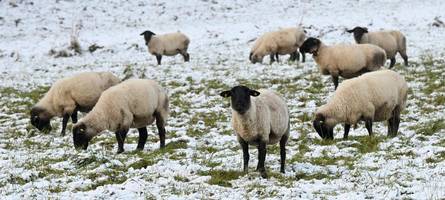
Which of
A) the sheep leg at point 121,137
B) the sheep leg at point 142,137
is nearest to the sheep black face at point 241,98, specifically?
the sheep leg at point 121,137

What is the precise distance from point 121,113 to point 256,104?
3.04 metres

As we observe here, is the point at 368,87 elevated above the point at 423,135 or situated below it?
above

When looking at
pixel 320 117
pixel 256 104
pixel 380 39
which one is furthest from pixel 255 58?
pixel 256 104

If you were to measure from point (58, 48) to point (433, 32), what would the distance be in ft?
55.6

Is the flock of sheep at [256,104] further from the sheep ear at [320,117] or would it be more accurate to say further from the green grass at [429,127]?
the green grass at [429,127]

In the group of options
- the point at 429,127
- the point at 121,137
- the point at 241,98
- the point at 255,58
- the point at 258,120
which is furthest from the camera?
the point at 255,58

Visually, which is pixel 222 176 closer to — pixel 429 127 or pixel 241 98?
pixel 241 98

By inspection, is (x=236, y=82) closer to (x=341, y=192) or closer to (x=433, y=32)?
(x=341, y=192)

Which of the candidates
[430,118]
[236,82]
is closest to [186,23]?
[236,82]

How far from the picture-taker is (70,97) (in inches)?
492

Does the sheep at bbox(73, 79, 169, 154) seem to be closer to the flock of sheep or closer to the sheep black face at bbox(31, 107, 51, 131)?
the flock of sheep

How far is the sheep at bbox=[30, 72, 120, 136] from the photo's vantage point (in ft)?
40.7

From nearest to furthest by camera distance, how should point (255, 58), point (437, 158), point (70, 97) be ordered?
point (437, 158) < point (70, 97) < point (255, 58)

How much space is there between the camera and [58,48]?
26641mm
